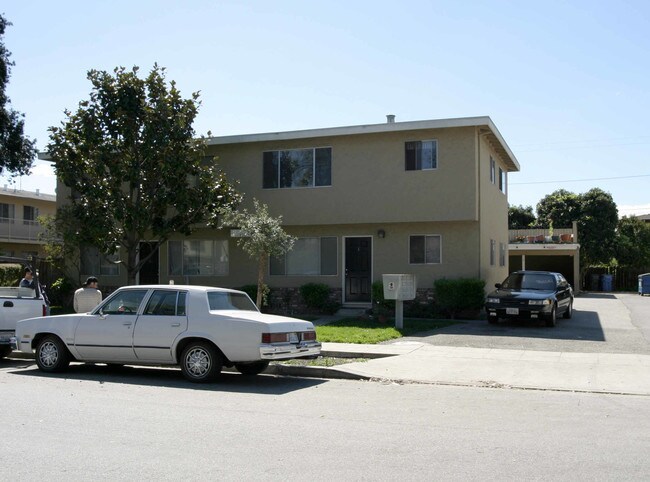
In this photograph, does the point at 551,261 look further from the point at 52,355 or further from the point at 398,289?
the point at 52,355

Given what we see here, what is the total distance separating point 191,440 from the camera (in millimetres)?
6902

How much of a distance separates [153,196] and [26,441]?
1335cm

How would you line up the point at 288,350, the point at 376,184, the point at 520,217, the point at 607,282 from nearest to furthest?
the point at 288,350, the point at 376,184, the point at 607,282, the point at 520,217

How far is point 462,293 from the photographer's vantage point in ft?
63.2

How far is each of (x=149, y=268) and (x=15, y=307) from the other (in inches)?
429

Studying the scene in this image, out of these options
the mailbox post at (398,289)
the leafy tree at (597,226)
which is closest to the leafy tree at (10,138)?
the mailbox post at (398,289)

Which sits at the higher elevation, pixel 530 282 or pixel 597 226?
pixel 597 226

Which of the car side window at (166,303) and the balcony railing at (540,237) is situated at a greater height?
the balcony railing at (540,237)

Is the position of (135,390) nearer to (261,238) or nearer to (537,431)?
(537,431)

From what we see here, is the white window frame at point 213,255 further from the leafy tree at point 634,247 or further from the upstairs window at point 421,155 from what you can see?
the leafy tree at point 634,247

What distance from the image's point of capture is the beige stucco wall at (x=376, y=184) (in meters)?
19.8

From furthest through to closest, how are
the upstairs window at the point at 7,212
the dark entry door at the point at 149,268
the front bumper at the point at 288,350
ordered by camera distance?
the upstairs window at the point at 7,212
the dark entry door at the point at 149,268
the front bumper at the point at 288,350

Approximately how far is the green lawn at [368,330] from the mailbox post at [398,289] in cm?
40

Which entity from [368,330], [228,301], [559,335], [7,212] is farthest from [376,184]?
[7,212]
